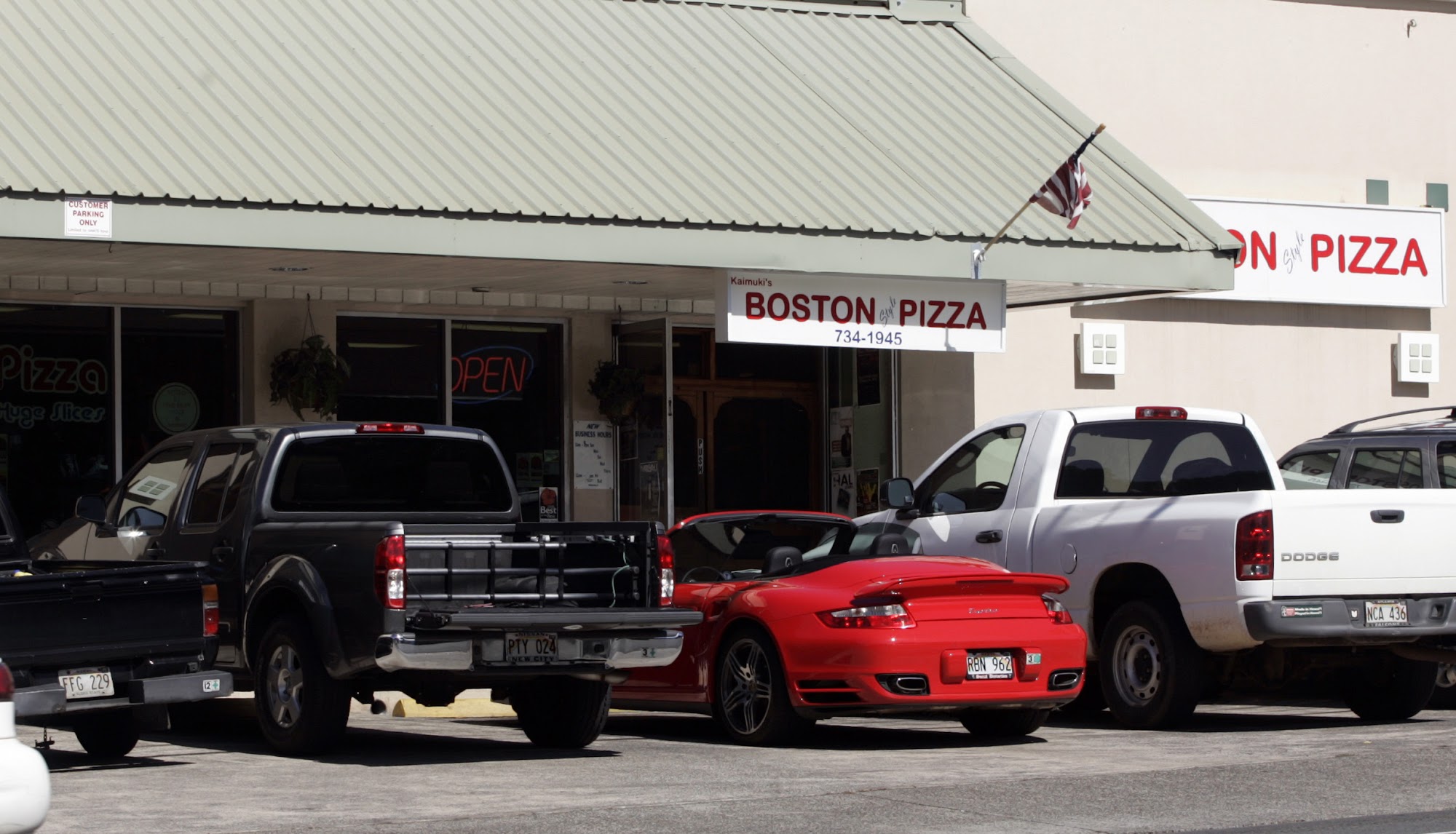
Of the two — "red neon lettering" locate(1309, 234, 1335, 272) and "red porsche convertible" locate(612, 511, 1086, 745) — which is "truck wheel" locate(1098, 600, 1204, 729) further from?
"red neon lettering" locate(1309, 234, 1335, 272)

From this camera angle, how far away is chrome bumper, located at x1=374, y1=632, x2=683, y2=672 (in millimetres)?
10359

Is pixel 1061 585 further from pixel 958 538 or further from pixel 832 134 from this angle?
pixel 832 134

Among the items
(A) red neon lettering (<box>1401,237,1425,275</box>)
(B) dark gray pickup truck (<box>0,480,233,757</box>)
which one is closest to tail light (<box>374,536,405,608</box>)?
(B) dark gray pickup truck (<box>0,480,233,757</box>)

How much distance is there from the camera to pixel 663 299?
19578mm

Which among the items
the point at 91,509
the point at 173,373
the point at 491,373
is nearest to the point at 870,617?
the point at 91,509

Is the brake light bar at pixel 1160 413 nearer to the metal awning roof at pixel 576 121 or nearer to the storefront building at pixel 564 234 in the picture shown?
the storefront building at pixel 564 234

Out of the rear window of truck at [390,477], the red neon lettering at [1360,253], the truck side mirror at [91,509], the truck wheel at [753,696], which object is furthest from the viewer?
the red neon lettering at [1360,253]

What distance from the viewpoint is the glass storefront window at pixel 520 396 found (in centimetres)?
1952

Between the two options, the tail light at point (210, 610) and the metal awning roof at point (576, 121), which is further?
the metal awning roof at point (576, 121)

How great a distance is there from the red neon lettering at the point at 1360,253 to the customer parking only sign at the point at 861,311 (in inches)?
227

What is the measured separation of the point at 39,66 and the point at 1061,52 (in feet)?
32.9

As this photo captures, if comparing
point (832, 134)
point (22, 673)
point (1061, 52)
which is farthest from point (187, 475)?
point (1061, 52)

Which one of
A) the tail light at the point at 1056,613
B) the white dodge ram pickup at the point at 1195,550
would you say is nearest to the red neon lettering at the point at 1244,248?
the white dodge ram pickup at the point at 1195,550

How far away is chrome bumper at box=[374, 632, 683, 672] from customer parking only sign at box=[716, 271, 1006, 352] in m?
5.45
